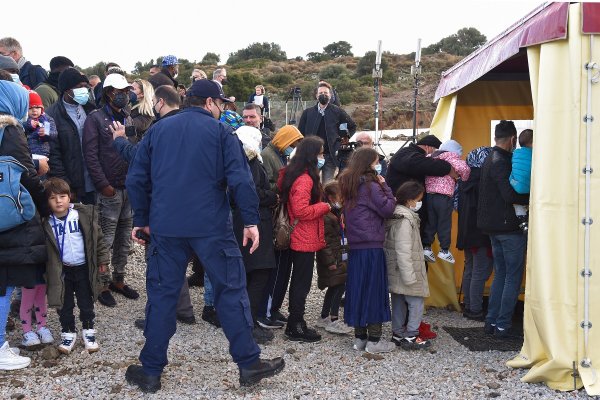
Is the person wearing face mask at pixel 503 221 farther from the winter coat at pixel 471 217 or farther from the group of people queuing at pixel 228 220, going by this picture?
the winter coat at pixel 471 217

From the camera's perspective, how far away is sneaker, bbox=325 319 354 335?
259 inches

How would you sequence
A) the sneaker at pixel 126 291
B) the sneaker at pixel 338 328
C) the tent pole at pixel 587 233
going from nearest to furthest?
the tent pole at pixel 587 233
the sneaker at pixel 338 328
the sneaker at pixel 126 291

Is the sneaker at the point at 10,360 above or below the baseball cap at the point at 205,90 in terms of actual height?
below

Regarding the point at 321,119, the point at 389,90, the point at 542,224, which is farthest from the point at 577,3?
the point at 389,90

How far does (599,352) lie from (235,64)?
2214 inches

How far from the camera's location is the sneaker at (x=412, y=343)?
20.0ft

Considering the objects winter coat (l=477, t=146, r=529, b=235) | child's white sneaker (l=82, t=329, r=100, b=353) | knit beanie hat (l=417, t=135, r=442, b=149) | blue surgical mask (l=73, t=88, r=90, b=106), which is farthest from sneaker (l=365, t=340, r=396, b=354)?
blue surgical mask (l=73, t=88, r=90, b=106)

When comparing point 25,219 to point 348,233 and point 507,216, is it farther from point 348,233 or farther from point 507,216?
point 507,216

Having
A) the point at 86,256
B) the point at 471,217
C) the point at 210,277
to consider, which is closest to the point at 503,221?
the point at 471,217

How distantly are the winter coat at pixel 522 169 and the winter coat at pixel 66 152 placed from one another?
14.2 feet

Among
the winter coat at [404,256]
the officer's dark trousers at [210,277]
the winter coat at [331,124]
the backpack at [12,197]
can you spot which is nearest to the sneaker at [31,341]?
the backpack at [12,197]

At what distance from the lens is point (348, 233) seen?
5969 mm

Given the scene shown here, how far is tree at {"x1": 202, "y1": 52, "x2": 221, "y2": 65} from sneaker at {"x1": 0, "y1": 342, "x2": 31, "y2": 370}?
53.8 meters

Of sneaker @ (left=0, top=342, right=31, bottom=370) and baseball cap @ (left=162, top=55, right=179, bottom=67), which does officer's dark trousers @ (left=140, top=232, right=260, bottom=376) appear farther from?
baseball cap @ (left=162, top=55, right=179, bottom=67)
